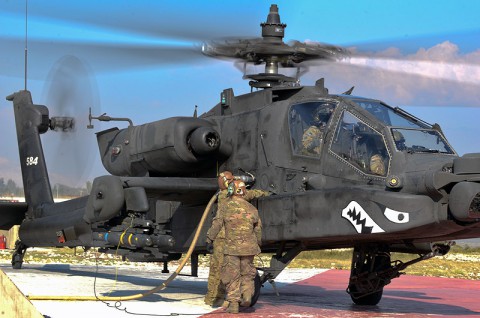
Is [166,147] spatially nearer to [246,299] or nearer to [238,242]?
[238,242]

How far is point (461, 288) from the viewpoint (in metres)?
16.0

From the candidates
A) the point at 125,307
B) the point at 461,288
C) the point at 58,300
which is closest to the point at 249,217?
the point at 125,307

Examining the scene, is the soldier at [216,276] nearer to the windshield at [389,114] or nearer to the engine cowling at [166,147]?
the engine cowling at [166,147]

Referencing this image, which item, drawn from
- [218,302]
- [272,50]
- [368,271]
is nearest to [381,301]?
[368,271]

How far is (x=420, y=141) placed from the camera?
34.4 ft

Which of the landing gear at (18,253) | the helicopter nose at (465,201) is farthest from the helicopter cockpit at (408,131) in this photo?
the landing gear at (18,253)

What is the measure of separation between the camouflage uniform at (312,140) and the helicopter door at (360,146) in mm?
265

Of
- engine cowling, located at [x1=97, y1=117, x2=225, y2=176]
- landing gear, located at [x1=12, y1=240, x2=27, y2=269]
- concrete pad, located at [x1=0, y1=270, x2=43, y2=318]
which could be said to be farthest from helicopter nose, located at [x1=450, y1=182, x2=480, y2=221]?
landing gear, located at [x1=12, y1=240, x2=27, y2=269]

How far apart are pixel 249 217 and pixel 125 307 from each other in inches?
81.5

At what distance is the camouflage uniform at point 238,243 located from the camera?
1034 cm

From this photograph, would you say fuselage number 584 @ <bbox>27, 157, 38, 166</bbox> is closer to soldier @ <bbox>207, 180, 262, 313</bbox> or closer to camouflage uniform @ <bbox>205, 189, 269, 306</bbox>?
camouflage uniform @ <bbox>205, 189, 269, 306</bbox>

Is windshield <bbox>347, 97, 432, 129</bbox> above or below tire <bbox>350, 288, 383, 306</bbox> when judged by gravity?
above

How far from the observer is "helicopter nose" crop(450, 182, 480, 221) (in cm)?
884

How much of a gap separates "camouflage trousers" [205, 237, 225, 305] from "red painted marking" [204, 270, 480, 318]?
55 centimetres
